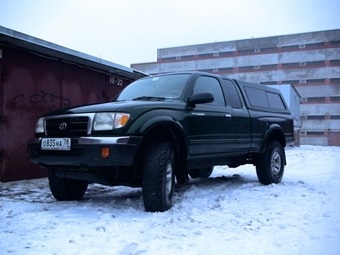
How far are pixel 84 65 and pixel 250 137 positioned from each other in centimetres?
419

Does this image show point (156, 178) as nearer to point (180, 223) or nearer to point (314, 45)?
point (180, 223)

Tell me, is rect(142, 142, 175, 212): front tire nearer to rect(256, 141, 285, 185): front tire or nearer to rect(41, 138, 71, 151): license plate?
rect(41, 138, 71, 151): license plate

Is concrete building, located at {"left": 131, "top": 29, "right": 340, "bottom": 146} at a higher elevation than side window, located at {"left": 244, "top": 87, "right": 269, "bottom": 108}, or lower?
higher

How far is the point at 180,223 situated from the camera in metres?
3.54

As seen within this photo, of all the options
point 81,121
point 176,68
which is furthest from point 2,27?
point 176,68

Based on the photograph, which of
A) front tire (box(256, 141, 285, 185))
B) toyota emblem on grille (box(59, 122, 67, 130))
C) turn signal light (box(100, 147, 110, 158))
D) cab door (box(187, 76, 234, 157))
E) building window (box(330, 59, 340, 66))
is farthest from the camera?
building window (box(330, 59, 340, 66))

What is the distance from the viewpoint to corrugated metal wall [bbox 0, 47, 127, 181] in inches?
242

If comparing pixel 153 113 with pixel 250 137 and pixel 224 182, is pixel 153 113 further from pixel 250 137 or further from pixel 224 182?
pixel 224 182

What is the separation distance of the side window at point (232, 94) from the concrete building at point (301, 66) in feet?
140

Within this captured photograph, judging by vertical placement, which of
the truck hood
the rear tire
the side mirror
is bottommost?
the rear tire

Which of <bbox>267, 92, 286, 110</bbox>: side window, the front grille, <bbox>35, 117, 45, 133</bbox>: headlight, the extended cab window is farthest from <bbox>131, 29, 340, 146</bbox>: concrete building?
the front grille

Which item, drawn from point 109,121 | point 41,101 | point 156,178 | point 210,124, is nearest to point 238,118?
point 210,124

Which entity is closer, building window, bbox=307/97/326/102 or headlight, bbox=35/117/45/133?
headlight, bbox=35/117/45/133

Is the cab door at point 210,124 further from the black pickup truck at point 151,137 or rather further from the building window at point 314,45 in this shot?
the building window at point 314,45
